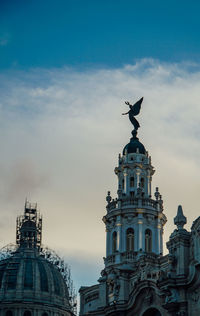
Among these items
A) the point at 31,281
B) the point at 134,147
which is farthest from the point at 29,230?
the point at 134,147

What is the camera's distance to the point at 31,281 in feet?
326

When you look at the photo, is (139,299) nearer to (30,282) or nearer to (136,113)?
(136,113)

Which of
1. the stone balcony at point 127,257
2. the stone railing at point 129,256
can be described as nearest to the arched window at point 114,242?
the stone balcony at point 127,257

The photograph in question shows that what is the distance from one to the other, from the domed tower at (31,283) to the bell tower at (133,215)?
132 feet

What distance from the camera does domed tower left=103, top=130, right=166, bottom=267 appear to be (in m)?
58.6

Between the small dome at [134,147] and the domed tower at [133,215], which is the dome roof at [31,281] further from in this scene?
the small dome at [134,147]

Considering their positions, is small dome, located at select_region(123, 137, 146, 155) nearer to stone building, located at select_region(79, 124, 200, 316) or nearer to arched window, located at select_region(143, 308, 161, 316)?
stone building, located at select_region(79, 124, 200, 316)

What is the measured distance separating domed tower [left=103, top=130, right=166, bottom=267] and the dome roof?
134 feet

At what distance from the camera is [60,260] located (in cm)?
10694

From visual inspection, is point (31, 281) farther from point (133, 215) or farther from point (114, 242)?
point (133, 215)

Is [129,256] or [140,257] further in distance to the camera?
[129,256]

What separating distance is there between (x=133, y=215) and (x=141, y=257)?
21.5 feet

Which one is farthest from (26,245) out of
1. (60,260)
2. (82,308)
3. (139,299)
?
(139,299)

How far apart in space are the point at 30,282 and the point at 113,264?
147 feet
